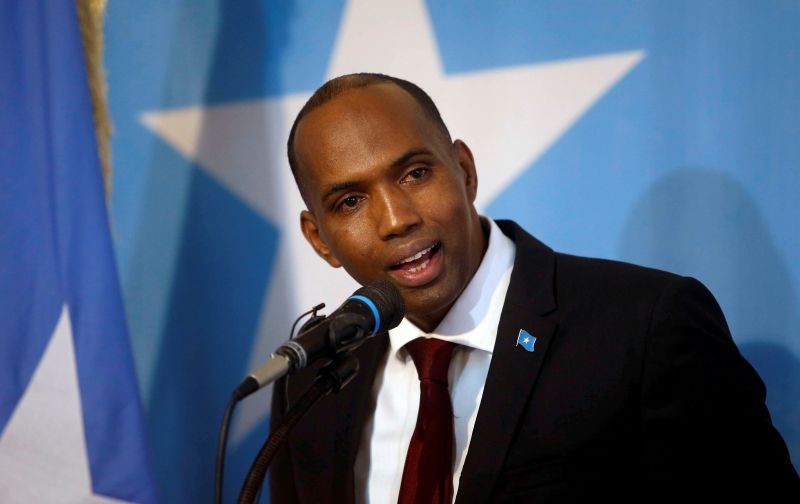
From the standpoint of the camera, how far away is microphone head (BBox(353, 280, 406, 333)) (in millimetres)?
1184

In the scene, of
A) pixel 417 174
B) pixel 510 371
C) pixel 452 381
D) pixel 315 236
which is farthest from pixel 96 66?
pixel 510 371

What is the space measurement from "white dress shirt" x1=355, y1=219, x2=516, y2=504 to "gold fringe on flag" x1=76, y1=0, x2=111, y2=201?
0.94 metres

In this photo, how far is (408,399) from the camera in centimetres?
185

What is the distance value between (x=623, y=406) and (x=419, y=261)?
1.57 ft

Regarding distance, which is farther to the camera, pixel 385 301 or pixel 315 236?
pixel 315 236

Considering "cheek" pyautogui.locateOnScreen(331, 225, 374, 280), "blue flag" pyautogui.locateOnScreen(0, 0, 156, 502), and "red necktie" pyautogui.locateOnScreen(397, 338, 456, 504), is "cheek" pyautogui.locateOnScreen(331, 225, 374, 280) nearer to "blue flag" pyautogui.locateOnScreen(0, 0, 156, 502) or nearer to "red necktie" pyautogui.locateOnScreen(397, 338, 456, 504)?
"red necktie" pyautogui.locateOnScreen(397, 338, 456, 504)

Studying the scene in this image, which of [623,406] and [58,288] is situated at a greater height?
[58,288]

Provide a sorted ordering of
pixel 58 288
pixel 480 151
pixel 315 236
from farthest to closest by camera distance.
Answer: pixel 480 151
pixel 58 288
pixel 315 236

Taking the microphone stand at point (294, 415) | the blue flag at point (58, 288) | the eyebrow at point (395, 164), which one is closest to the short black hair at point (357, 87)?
the eyebrow at point (395, 164)

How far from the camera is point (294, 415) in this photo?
1129 millimetres

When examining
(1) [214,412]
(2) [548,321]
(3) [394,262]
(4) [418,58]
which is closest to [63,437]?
(1) [214,412]

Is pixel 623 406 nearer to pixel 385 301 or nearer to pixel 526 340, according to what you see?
pixel 526 340

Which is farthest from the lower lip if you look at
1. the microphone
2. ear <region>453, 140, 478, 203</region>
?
the microphone

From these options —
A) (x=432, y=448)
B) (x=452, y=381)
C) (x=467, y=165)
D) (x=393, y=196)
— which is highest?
(x=467, y=165)
